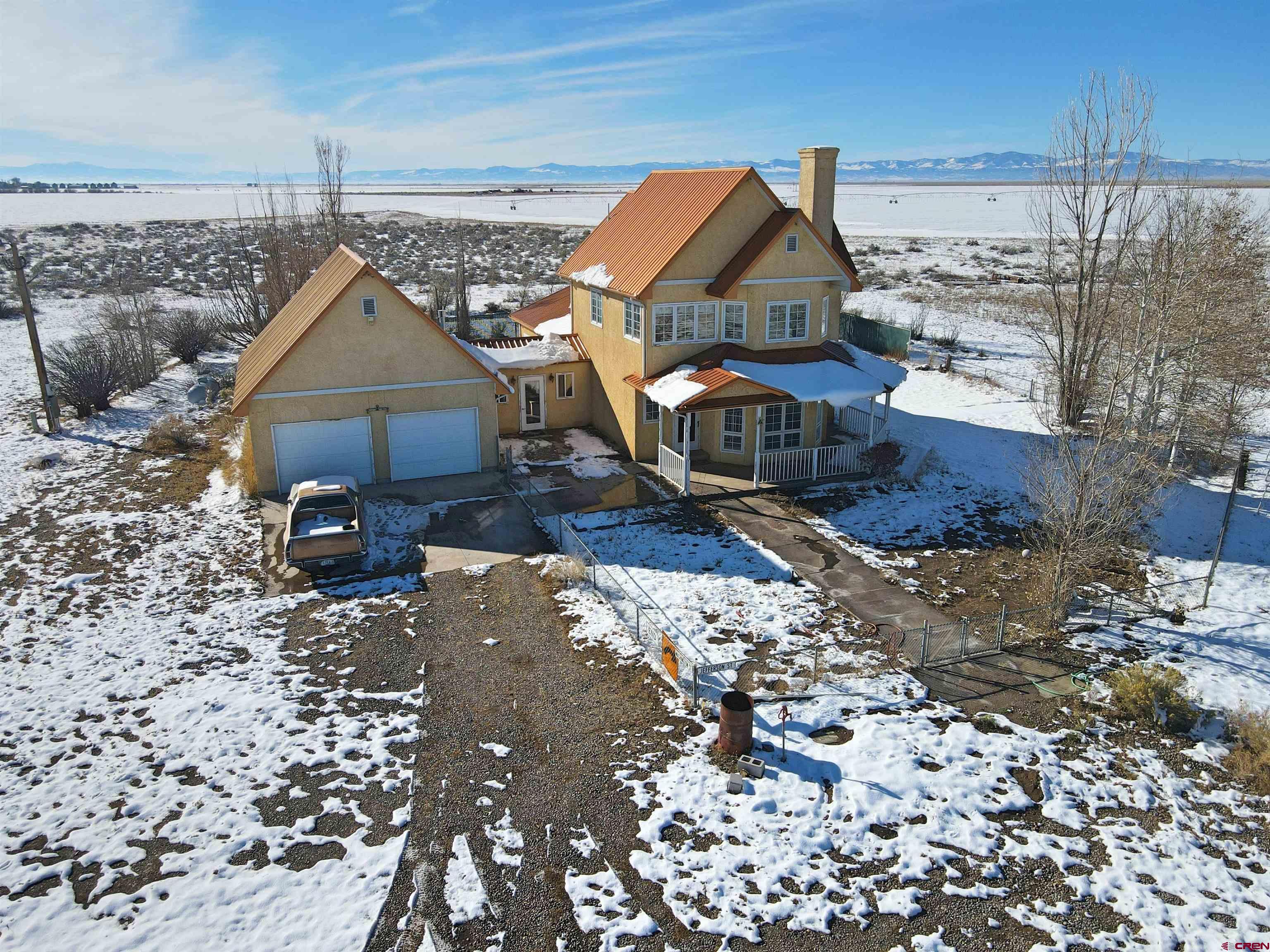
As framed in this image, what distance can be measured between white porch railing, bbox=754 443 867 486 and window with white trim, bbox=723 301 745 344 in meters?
3.59

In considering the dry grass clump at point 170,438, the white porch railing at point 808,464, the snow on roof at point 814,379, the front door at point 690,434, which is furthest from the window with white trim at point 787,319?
the dry grass clump at point 170,438

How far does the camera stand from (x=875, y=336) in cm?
4000

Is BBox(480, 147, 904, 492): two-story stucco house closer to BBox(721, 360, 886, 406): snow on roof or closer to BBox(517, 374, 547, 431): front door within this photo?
BBox(721, 360, 886, 406): snow on roof

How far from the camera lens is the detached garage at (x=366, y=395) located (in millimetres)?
21938

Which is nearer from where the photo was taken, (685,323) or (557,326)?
(685,323)

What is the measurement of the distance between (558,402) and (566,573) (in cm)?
1137

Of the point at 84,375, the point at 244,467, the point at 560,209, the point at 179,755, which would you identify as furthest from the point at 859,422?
the point at 560,209

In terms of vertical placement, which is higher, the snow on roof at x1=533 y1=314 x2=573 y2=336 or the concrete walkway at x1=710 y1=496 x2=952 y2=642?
the snow on roof at x1=533 y1=314 x2=573 y2=336

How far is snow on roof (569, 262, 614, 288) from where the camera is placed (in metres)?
25.6

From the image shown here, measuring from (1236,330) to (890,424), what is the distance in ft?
33.3

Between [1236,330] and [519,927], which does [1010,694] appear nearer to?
[519,927]

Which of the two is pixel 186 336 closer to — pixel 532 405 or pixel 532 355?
pixel 532 405

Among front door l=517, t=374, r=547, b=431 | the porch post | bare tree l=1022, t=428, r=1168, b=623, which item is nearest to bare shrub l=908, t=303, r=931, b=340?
the porch post

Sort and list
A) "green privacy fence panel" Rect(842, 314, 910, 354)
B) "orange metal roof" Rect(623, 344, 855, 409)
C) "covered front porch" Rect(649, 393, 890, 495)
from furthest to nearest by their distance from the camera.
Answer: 1. "green privacy fence panel" Rect(842, 314, 910, 354)
2. "covered front porch" Rect(649, 393, 890, 495)
3. "orange metal roof" Rect(623, 344, 855, 409)
